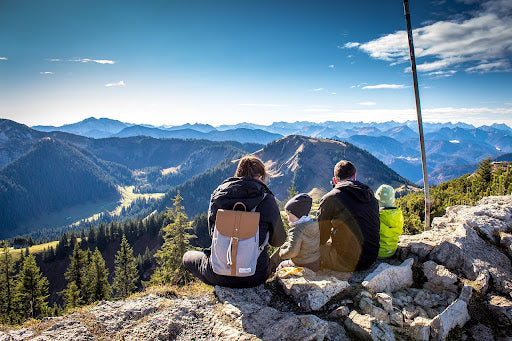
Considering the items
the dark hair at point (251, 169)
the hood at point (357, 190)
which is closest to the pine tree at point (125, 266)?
the dark hair at point (251, 169)

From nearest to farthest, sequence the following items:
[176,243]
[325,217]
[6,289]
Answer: [325,217] < [176,243] < [6,289]

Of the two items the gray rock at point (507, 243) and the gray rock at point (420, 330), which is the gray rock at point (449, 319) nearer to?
the gray rock at point (420, 330)

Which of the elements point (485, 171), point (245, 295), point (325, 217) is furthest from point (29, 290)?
point (485, 171)

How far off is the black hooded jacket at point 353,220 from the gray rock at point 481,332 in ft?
8.67

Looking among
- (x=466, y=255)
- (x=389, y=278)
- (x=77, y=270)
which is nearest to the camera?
(x=389, y=278)

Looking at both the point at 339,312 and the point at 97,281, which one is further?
the point at 97,281

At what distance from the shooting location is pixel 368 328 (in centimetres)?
527

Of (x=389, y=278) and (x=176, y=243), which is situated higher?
(x=389, y=278)

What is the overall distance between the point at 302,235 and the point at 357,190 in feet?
6.60

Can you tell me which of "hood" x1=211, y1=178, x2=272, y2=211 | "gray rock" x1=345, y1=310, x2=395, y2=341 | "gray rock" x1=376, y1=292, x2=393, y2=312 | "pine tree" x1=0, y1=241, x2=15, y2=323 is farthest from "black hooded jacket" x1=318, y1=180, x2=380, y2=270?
"pine tree" x1=0, y1=241, x2=15, y2=323

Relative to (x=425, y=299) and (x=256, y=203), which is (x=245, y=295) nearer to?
(x=256, y=203)

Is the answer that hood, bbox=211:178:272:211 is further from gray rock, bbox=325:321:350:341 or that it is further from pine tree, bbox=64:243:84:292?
pine tree, bbox=64:243:84:292

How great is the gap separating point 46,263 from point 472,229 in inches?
5975

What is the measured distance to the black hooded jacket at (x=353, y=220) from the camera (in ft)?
24.5
